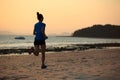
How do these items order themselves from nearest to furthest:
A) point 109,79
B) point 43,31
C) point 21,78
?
point 109,79 → point 21,78 → point 43,31

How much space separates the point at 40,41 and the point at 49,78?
2.37 m

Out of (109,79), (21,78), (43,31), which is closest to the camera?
(109,79)

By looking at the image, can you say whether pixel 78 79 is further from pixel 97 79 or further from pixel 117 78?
pixel 117 78

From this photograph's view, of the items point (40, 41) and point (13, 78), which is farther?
point (40, 41)

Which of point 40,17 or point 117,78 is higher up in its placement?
point 40,17

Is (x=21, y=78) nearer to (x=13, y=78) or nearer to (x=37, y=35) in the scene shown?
(x=13, y=78)

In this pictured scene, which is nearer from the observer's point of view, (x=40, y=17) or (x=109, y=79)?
(x=109, y=79)

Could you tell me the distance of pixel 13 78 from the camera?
31.1 feet

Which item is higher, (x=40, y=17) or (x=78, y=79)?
(x=40, y=17)

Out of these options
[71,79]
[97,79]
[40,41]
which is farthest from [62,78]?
[40,41]

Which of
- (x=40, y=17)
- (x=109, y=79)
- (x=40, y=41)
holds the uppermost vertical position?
(x=40, y=17)

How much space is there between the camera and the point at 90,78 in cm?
892

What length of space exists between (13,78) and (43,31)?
2.50 meters

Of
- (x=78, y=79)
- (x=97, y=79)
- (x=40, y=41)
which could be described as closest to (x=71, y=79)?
(x=78, y=79)
